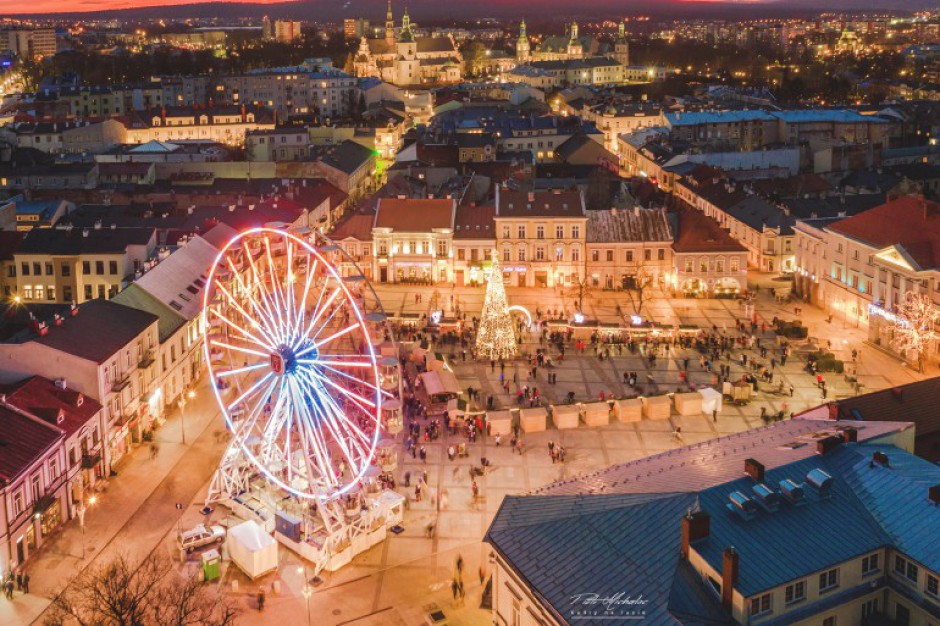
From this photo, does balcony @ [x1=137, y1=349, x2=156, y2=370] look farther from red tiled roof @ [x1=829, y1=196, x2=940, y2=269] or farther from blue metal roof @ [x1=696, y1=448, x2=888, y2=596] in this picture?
red tiled roof @ [x1=829, y1=196, x2=940, y2=269]

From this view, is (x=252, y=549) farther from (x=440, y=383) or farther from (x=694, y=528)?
(x=440, y=383)

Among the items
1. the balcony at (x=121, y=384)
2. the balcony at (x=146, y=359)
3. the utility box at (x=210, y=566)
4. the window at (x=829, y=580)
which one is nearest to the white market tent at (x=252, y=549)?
the utility box at (x=210, y=566)

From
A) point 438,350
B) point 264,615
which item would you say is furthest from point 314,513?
point 438,350

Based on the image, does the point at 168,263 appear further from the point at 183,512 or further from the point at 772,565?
the point at 772,565

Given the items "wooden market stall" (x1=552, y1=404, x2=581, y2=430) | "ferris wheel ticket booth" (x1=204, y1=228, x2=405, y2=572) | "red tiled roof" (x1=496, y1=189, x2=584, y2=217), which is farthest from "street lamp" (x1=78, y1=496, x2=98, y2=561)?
"red tiled roof" (x1=496, y1=189, x2=584, y2=217)

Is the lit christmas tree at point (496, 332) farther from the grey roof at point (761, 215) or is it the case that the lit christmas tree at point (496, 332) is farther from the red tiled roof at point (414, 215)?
the grey roof at point (761, 215)

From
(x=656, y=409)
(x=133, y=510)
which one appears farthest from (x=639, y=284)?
(x=133, y=510)

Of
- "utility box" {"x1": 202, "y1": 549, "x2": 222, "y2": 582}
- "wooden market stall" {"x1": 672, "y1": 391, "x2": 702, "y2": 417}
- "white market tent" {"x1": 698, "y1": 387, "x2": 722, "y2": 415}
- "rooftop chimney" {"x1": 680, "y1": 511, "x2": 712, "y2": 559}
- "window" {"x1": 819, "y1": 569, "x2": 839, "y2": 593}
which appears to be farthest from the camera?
"white market tent" {"x1": 698, "y1": 387, "x2": 722, "y2": 415}
